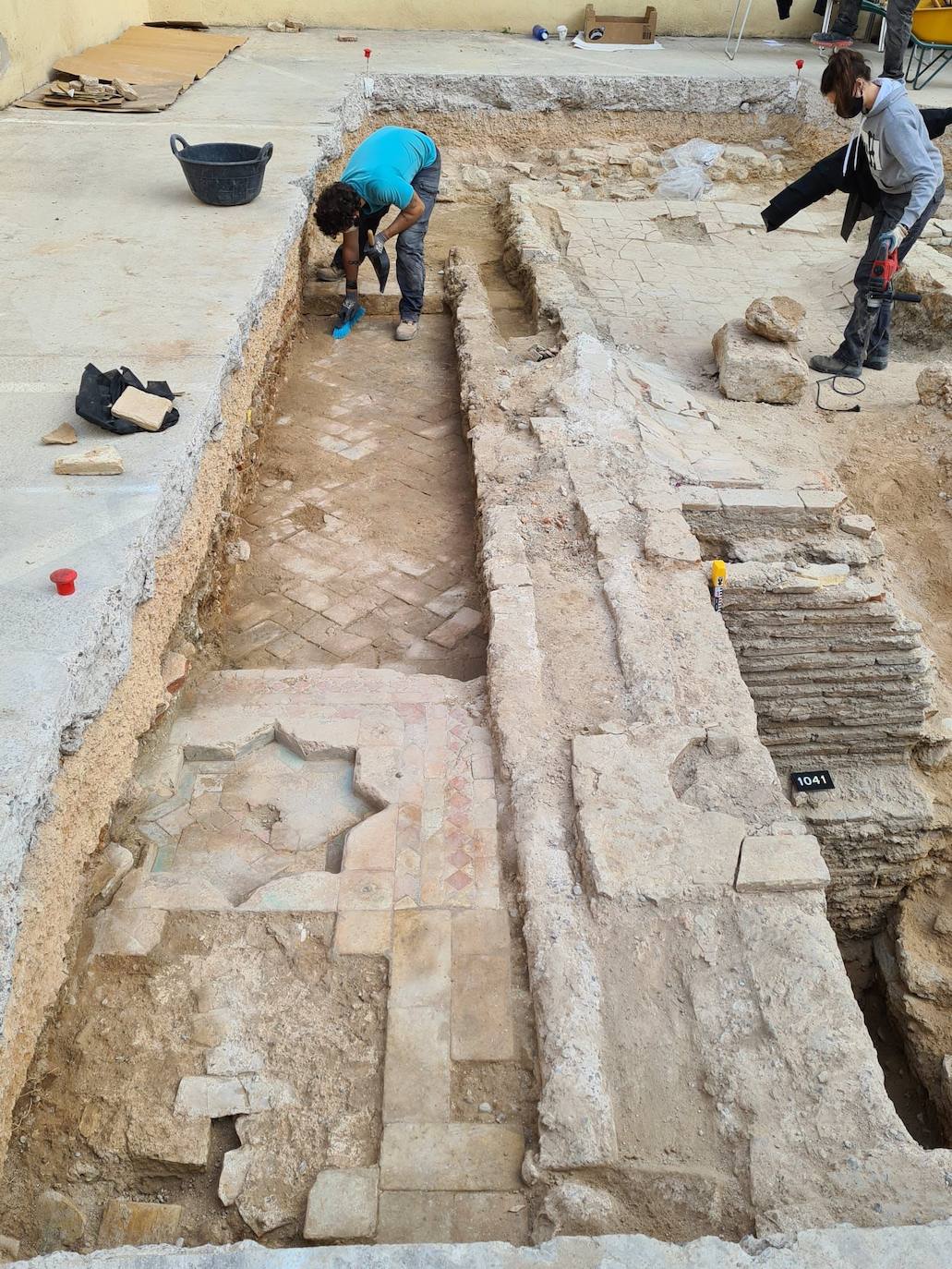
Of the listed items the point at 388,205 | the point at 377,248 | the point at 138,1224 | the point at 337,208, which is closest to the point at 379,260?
the point at 377,248

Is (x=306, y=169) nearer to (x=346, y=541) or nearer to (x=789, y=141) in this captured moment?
(x=346, y=541)

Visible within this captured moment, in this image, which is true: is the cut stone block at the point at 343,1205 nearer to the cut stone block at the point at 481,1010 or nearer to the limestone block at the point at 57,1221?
the cut stone block at the point at 481,1010

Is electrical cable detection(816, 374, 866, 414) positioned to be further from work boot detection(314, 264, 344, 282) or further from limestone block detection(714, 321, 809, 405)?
work boot detection(314, 264, 344, 282)

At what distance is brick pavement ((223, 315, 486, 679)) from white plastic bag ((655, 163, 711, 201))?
4919mm

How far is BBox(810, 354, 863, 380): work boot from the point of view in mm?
6711

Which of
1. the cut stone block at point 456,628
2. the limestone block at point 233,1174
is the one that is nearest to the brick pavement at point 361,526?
the cut stone block at point 456,628

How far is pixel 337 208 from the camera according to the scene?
613cm

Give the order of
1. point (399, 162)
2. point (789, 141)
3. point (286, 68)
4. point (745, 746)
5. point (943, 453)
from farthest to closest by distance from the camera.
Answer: point (789, 141)
point (286, 68)
point (399, 162)
point (943, 453)
point (745, 746)

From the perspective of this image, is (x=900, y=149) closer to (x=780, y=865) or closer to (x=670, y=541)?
(x=670, y=541)

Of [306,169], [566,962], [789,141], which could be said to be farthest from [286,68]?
[566,962]

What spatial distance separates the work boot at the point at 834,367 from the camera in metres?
6.71

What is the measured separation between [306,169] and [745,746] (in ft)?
18.1

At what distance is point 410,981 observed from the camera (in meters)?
2.53

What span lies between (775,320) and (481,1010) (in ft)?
16.9
